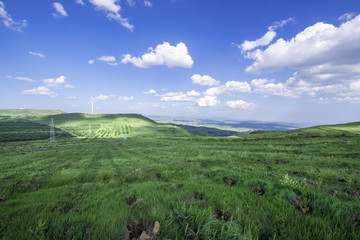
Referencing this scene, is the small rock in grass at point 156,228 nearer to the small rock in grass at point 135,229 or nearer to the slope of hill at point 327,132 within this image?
the small rock in grass at point 135,229

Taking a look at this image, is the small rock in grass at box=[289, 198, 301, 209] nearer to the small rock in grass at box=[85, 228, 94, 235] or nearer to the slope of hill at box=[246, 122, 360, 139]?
the small rock in grass at box=[85, 228, 94, 235]

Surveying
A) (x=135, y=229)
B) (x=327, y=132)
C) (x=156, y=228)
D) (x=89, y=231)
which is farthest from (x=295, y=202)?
(x=327, y=132)

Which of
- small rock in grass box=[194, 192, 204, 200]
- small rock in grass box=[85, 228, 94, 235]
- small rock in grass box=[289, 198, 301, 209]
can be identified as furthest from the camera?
small rock in grass box=[194, 192, 204, 200]

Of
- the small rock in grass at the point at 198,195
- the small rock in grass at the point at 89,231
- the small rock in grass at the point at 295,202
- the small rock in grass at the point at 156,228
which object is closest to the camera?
the small rock in grass at the point at 156,228

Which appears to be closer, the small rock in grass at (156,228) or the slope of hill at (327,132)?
the small rock in grass at (156,228)

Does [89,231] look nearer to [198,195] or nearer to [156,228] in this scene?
[156,228]

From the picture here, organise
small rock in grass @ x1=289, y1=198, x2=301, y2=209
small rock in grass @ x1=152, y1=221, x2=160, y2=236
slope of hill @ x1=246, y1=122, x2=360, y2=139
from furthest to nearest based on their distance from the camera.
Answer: slope of hill @ x1=246, y1=122, x2=360, y2=139, small rock in grass @ x1=289, y1=198, x2=301, y2=209, small rock in grass @ x1=152, y1=221, x2=160, y2=236

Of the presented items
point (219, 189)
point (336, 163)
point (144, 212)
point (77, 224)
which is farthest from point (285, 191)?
point (336, 163)

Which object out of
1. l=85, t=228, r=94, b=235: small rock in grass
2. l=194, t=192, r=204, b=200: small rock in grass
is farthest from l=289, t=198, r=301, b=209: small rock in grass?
l=85, t=228, r=94, b=235: small rock in grass

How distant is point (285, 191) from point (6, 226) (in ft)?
25.8

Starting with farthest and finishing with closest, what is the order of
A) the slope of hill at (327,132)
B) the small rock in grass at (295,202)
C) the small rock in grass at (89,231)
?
the slope of hill at (327,132) < the small rock in grass at (295,202) < the small rock in grass at (89,231)

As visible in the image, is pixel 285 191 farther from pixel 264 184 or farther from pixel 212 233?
pixel 212 233

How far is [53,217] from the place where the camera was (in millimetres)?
3566

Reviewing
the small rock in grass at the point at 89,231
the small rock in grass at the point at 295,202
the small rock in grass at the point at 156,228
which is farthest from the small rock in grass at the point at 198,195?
the small rock in grass at the point at 89,231
